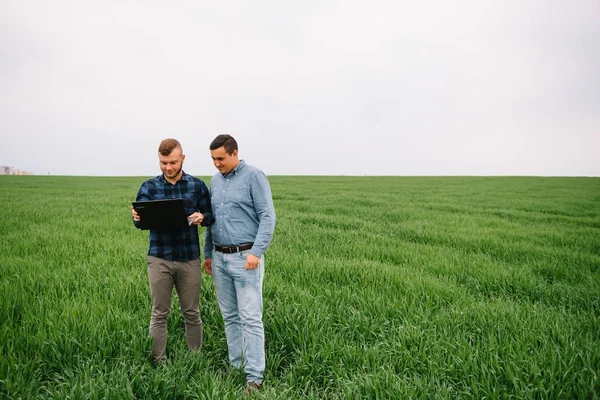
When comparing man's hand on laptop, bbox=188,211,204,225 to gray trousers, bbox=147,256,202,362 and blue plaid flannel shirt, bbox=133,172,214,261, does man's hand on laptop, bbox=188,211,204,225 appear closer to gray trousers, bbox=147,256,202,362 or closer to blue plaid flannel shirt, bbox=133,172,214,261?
blue plaid flannel shirt, bbox=133,172,214,261

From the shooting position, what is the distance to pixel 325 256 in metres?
6.45

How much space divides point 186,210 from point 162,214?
0.96 ft

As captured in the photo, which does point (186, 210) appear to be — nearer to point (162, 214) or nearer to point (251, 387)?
point (162, 214)

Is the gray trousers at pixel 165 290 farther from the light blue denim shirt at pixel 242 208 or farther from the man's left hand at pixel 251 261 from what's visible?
the man's left hand at pixel 251 261

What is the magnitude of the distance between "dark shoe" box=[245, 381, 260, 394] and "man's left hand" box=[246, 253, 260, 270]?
0.97 meters

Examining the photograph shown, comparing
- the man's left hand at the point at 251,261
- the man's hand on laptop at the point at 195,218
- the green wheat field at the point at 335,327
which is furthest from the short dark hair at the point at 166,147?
the green wheat field at the point at 335,327

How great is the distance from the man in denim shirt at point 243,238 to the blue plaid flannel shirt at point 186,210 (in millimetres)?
174

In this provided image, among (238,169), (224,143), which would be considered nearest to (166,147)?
(224,143)

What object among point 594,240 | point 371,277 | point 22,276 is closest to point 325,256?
point 371,277

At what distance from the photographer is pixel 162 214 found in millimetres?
2889

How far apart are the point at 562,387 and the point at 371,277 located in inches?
105

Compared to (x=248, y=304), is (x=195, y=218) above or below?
above

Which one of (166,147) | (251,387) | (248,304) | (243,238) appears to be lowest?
(251,387)

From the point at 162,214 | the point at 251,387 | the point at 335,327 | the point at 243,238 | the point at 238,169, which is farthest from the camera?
the point at 335,327
